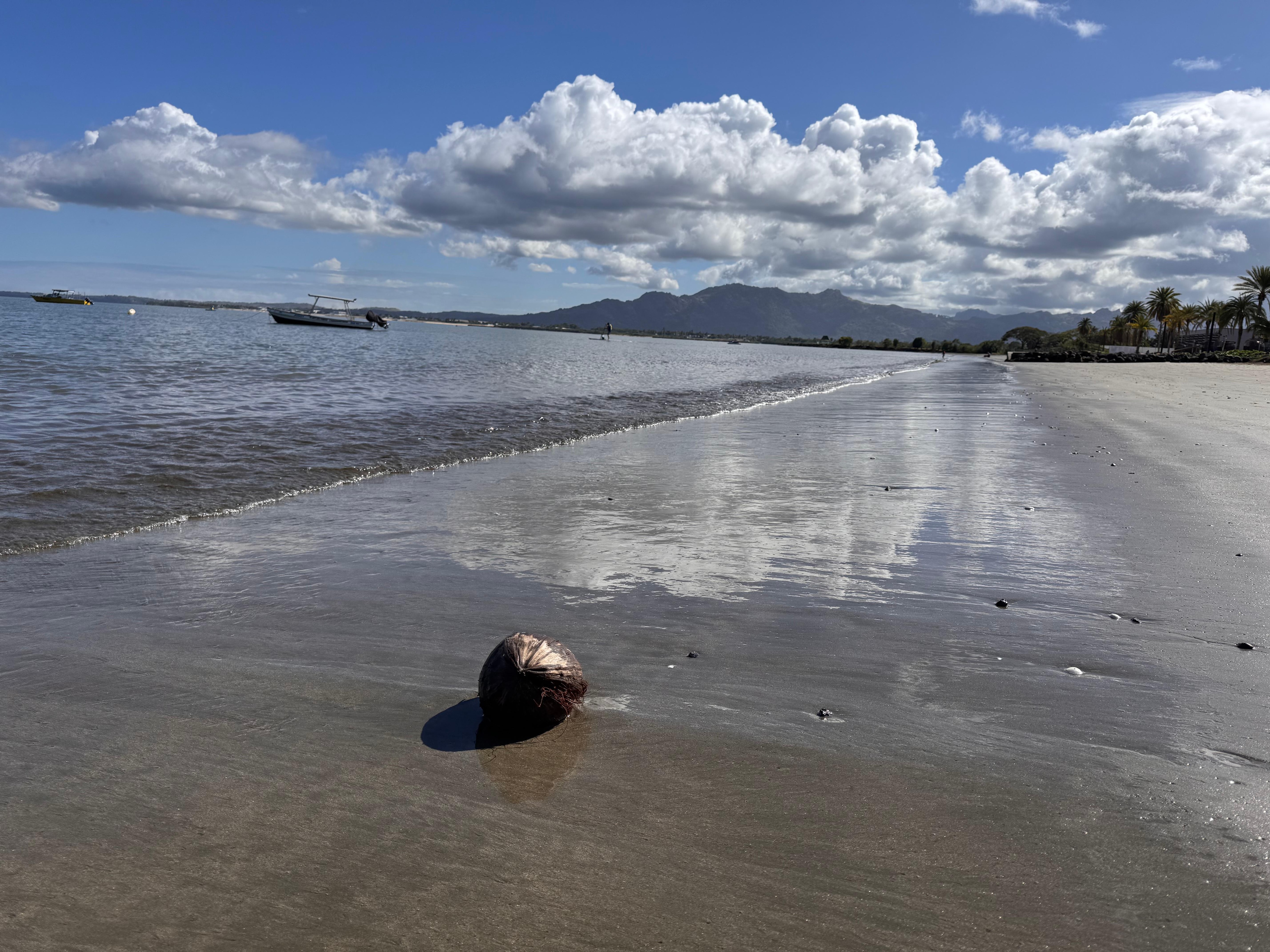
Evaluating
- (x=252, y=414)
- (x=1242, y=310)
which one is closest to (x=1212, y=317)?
(x=1242, y=310)

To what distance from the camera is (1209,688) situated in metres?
4.56

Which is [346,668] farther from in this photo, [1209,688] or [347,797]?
[1209,688]

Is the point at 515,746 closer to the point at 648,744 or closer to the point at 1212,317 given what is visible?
the point at 648,744

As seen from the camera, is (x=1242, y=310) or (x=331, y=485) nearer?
(x=331, y=485)

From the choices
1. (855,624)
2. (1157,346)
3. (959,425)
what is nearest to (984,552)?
(855,624)

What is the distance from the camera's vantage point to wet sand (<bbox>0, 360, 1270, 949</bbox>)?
2799 millimetres

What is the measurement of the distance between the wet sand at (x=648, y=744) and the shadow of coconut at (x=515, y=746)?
20 millimetres

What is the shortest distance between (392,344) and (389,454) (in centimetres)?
6893

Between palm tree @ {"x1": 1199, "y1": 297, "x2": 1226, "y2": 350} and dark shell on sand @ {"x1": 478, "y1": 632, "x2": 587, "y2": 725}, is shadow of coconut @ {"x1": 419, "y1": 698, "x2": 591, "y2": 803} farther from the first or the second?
palm tree @ {"x1": 1199, "y1": 297, "x2": 1226, "y2": 350}

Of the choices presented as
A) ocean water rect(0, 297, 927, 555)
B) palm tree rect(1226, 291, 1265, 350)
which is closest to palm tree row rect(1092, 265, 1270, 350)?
palm tree rect(1226, 291, 1265, 350)

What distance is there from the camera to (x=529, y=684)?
13.4ft

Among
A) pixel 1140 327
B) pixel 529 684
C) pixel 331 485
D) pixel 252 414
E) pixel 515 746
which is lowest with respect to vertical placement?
pixel 515 746

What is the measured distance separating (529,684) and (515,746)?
307 mm

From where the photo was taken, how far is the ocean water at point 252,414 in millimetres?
10047
